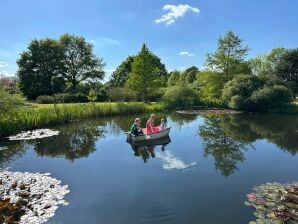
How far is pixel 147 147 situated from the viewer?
16625 millimetres

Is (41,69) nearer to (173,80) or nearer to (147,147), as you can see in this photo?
(173,80)

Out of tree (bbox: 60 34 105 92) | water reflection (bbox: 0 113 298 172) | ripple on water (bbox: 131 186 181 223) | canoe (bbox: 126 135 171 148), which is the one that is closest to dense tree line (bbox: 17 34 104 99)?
tree (bbox: 60 34 105 92)

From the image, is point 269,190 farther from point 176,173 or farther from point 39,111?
point 39,111

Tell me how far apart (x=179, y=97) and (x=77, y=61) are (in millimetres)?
21727

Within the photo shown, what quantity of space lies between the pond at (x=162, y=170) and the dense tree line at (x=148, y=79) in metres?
15.3

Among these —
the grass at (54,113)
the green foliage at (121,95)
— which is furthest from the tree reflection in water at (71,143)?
the green foliage at (121,95)

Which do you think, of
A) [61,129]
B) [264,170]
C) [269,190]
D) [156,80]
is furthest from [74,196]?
[156,80]

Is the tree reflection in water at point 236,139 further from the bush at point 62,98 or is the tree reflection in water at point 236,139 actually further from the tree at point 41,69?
the tree at point 41,69

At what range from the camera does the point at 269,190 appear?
920 cm

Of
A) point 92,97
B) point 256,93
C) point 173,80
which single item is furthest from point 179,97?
point 173,80

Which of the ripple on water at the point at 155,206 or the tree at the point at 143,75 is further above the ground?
the tree at the point at 143,75

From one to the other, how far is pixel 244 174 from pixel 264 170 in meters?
1.14

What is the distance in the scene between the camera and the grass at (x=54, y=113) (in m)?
19.8

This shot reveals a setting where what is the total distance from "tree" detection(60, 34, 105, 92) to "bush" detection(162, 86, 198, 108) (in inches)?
703
